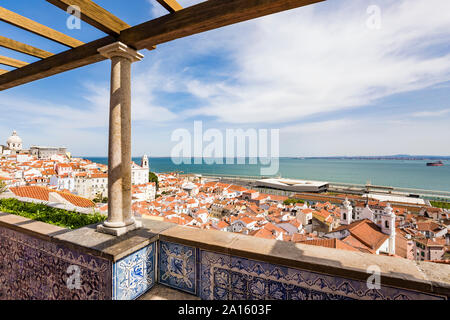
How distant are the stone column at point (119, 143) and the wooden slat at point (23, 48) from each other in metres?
1.16

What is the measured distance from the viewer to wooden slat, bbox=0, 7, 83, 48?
207 centimetres

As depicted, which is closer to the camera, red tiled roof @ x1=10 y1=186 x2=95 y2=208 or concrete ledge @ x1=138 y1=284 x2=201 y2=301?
concrete ledge @ x1=138 y1=284 x2=201 y2=301

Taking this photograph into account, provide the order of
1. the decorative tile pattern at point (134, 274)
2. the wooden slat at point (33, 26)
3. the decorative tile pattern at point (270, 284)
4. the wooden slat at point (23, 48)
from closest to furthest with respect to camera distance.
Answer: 1. the decorative tile pattern at point (270, 284)
2. the decorative tile pattern at point (134, 274)
3. the wooden slat at point (33, 26)
4. the wooden slat at point (23, 48)

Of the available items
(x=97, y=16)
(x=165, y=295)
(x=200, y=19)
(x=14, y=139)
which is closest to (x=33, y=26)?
(x=97, y=16)

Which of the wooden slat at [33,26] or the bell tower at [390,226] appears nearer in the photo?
the wooden slat at [33,26]

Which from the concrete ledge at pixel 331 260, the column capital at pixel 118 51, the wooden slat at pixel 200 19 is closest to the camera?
the concrete ledge at pixel 331 260

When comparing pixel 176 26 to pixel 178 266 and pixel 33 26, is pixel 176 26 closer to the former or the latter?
pixel 33 26

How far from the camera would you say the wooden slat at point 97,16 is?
69.2 inches

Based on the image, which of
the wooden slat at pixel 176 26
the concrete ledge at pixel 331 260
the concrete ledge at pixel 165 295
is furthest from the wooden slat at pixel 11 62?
Answer: the concrete ledge at pixel 165 295

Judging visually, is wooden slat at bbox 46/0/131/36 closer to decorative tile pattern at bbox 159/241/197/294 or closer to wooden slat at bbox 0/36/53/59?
wooden slat at bbox 0/36/53/59

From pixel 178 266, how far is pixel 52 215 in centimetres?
225

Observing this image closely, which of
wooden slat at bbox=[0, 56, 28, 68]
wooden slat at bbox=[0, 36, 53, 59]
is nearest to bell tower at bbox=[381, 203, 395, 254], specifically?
wooden slat at bbox=[0, 36, 53, 59]

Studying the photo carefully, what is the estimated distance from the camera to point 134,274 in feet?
6.15

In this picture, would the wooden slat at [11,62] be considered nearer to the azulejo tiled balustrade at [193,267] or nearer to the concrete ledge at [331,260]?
the azulejo tiled balustrade at [193,267]
